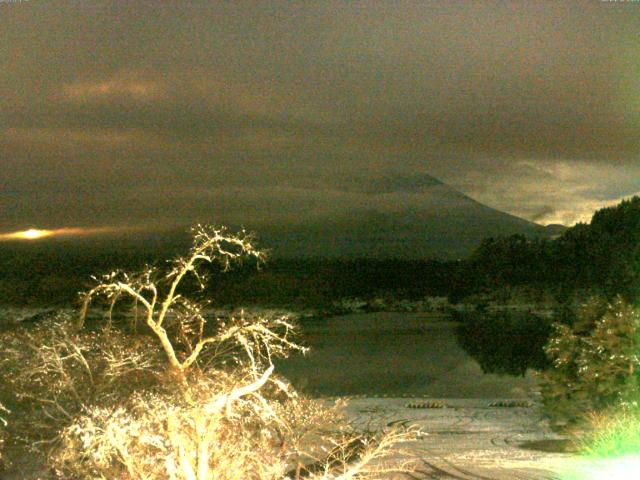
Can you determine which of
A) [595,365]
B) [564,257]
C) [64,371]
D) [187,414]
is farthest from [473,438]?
[564,257]

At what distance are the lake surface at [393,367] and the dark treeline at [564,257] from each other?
13.4 m

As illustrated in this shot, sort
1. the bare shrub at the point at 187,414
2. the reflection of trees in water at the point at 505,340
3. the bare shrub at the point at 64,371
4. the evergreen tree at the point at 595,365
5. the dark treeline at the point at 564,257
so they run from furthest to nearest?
1. the dark treeline at the point at 564,257
2. the reflection of trees in water at the point at 505,340
3. the evergreen tree at the point at 595,365
4. the bare shrub at the point at 64,371
5. the bare shrub at the point at 187,414

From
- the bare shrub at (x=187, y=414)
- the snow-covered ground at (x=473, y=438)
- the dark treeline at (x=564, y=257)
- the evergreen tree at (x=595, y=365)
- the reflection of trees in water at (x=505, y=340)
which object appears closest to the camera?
the bare shrub at (x=187, y=414)

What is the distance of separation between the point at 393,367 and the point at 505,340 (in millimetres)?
16667

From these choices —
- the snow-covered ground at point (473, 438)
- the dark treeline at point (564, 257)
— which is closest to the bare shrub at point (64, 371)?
the snow-covered ground at point (473, 438)

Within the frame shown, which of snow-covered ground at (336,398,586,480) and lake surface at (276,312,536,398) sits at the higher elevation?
snow-covered ground at (336,398,586,480)

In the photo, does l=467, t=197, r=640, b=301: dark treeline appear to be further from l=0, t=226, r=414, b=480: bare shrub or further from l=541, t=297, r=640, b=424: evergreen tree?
l=0, t=226, r=414, b=480: bare shrub

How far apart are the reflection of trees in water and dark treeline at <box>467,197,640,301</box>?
616cm

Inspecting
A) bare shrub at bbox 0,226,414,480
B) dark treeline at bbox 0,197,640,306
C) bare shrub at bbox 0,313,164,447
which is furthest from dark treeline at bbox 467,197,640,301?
bare shrub at bbox 0,226,414,480

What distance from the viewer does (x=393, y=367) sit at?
126 ft

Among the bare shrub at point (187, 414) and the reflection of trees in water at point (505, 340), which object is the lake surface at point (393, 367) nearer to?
the reflection of trees in water at point (505, 340)

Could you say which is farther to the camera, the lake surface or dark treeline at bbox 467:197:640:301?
dark treeline at bbox 467:197:640:301

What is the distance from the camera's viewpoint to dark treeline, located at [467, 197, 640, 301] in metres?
59.4

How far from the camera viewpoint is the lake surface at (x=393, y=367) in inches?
1197
